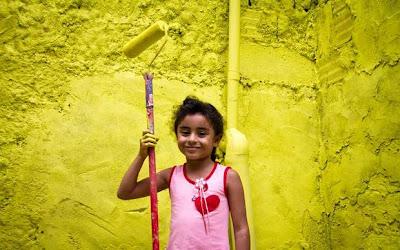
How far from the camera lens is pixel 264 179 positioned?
8.61ft

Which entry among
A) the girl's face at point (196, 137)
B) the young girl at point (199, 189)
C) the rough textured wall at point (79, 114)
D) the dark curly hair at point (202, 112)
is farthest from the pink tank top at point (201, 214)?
the rough textured wall at point (79, 114)

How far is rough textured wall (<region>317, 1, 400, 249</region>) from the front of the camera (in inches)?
81.8

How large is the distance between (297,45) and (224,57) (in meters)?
0.54

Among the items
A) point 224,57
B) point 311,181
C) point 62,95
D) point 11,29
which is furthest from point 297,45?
point 11,29

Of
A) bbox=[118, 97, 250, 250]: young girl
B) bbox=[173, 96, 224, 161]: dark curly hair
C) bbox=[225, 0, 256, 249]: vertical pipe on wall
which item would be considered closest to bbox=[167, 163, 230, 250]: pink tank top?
bbox=[118, 97, 250, 250]: young girl

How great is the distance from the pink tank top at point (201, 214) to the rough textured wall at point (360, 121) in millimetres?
904

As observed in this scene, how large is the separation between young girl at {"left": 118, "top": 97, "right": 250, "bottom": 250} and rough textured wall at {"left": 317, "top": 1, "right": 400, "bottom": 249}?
840 mm

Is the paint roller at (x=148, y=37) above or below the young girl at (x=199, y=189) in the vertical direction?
above

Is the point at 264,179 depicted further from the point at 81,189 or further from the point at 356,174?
the point at 81,189


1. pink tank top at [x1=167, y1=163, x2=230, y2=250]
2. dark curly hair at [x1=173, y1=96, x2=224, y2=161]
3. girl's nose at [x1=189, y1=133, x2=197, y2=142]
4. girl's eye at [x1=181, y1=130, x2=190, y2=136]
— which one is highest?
dark curly hair at [x1=173, y1=96, x2=224, y2=161]

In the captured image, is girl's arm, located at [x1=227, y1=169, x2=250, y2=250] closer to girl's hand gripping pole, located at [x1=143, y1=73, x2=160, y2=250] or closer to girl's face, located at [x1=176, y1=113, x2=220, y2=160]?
girl's face, located at [x1=176, y1=113, x2=220, y2=160]

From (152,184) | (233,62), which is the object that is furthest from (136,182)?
(233,62)

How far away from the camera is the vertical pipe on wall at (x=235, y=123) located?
7.64 ft

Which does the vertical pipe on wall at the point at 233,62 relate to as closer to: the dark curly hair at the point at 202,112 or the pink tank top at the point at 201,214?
the dark curly hair at the point at 202,112
